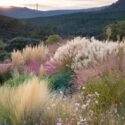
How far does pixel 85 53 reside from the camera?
1519 centimetres

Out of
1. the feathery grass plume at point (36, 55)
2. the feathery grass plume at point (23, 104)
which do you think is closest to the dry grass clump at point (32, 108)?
the feathery grass plume at point (23, 104)

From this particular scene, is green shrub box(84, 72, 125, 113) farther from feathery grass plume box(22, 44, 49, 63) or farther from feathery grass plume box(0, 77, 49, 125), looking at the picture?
feathery grass plume box(22, 44, 49, 63)

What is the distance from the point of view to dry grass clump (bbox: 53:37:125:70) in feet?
47.2

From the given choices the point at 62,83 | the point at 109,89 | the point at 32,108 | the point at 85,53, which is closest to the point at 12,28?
the point at 85,53

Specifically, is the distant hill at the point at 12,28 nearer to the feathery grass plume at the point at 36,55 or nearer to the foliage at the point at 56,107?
the feathery grass plume at the point at 36,55

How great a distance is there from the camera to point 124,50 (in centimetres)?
1366

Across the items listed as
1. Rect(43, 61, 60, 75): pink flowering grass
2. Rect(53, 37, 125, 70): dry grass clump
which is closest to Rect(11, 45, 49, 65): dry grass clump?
Rect(53, 37, 125, 70): dry grass clump

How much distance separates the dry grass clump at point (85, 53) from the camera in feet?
47.2

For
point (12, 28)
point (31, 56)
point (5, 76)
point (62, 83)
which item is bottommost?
point (12, 28)

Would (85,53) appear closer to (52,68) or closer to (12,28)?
(52,68)

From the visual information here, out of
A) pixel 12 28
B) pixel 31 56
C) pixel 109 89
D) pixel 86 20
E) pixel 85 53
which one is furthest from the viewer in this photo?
pixel 86 20

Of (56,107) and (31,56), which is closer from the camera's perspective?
(56,107)

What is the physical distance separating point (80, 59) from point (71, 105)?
6348 millimetres

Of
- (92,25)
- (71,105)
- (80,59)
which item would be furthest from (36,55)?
(92,25)
